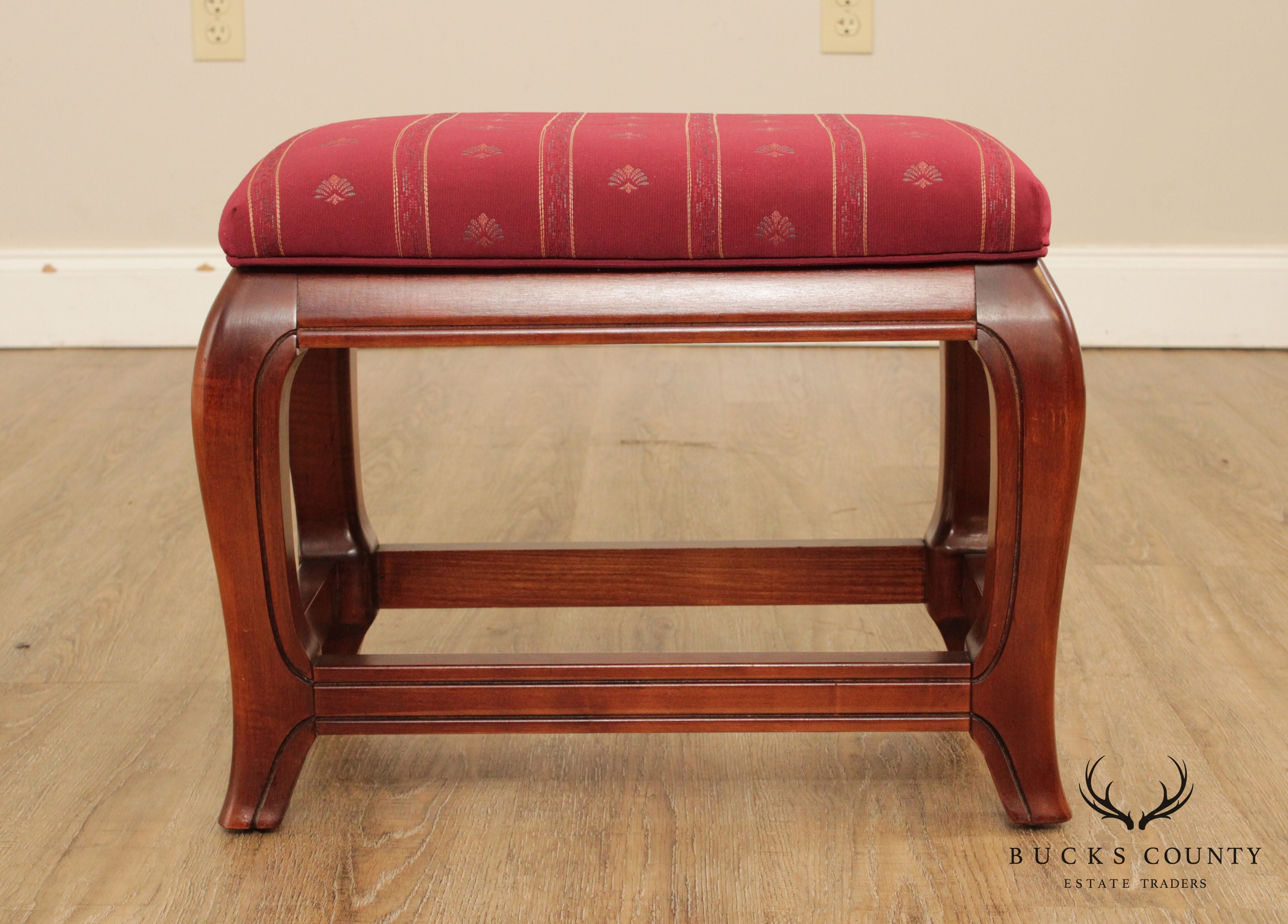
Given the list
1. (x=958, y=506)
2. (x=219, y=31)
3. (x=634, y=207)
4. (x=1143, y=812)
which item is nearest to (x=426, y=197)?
(x=634, y=207)

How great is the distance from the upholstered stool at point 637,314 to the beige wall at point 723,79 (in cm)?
135

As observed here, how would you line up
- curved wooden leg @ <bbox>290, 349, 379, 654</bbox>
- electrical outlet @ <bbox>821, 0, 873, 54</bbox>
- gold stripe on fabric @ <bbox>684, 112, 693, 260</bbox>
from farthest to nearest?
electrical outlet @ <bbox>821, 0, 873, 54</bbox> < curved wooden leg @ <bbox>290, 349, 379, 654</bbox> < gold stripe on fabric @ <bbox>684, 112, 693, 260</bbox>

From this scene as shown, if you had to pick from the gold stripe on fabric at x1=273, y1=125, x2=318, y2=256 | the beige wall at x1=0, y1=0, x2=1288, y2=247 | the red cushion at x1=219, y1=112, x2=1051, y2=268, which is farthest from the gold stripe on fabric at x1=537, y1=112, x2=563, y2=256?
the beige wall at x1=0, y1=0, x2=1288, y2=247

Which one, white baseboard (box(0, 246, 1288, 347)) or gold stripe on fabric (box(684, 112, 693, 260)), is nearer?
gold stripe on fabric (box(684, 112, 693, 260))

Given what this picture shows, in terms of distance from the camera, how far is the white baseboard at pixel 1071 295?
2.04 meters

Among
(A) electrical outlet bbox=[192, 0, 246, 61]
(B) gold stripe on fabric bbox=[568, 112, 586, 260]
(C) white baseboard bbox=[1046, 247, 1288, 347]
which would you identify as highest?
(A) electrical outlet bbox=[192, 0, 246, 61]

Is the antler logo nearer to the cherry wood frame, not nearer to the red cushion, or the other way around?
the cherry wood frame

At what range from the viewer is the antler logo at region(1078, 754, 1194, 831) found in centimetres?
78

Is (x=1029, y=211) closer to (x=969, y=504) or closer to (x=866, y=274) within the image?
(x=866, y=274)

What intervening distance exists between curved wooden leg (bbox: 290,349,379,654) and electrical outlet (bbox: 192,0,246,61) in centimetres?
136

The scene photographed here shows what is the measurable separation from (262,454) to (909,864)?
46 centimetres

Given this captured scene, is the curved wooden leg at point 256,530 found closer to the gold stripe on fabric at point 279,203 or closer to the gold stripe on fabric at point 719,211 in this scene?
the gold stripe on fabric at point 279,203

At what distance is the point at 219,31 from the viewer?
2.05 m

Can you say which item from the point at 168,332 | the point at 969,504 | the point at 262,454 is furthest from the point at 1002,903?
the point at 168,332
